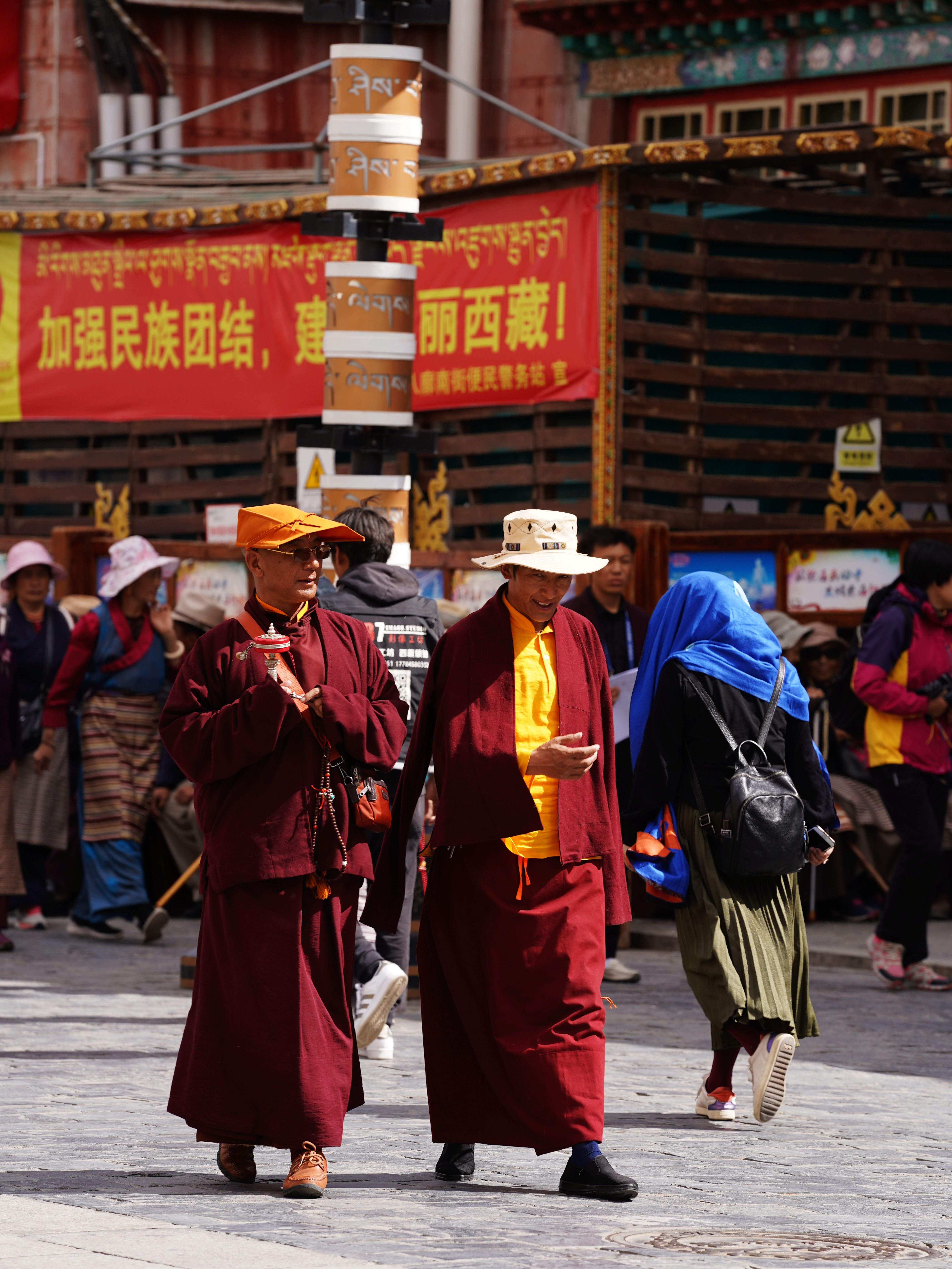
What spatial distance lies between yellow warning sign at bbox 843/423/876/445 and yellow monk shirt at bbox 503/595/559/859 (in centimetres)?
875

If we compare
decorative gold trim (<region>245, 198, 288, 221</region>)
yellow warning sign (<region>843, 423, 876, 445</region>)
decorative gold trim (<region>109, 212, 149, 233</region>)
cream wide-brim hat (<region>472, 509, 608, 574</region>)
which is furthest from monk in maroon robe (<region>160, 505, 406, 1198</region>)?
decorative gold trim (<region>109, 212, 149, 233</region>)

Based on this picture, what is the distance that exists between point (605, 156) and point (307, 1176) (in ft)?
30.3

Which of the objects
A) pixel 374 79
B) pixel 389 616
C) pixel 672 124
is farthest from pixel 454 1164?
pixel 672 124

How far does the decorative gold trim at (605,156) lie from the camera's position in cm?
1363

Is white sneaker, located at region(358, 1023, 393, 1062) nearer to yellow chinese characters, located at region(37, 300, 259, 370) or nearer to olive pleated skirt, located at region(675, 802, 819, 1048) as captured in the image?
olive pleated skirt, located at region(675, 802, 819, 1048)

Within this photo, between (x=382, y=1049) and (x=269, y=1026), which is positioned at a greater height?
(x=269, y=1026)

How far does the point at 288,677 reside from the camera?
6.00 meters

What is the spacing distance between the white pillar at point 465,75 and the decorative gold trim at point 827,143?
27.7 feet

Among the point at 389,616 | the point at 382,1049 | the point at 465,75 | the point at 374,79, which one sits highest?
the point at 465,75

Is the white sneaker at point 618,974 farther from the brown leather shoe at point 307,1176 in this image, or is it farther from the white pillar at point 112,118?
the white pillar at point 112,118

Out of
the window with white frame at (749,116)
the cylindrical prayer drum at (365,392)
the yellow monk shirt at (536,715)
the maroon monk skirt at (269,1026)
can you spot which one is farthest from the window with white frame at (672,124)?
the maroon monk skirt at (269,1026)

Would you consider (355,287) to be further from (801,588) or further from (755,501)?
(755,501)

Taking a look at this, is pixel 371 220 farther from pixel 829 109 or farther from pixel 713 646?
pixel 829 109

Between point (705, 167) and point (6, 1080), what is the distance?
8.42m
